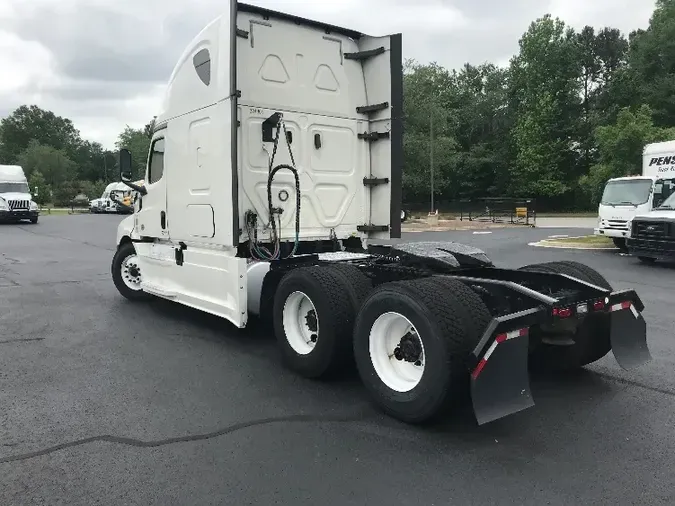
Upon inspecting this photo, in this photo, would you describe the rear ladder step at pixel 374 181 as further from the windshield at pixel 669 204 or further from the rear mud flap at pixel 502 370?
the windshield at pixel 669 204

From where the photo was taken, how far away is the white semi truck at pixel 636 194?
16.7 meters

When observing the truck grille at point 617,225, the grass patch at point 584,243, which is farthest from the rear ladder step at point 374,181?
the grass patch at point 584,243

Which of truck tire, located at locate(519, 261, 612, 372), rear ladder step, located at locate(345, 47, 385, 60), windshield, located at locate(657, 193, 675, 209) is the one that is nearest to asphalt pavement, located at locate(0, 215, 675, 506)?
truck tire, located at locate(519, 261, 612, 372)

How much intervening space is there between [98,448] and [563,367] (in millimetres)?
3827

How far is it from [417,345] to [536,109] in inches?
2106

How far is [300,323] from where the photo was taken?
538cm

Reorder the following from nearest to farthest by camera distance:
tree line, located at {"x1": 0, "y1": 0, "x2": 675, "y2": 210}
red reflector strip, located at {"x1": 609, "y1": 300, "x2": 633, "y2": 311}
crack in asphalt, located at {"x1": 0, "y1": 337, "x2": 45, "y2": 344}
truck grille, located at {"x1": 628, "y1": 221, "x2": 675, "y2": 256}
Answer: red reflector strip, located at {"x1": 609, "y1": 300, "x2": 633, "y2": 311} < crack in asphalt, located at {"x1": 0, "y1": 337, "x2": 45, "y2": 344} < truck grille, located at {"x1": 628, "y1": 221, "x2": 675, "y2": 256} < tree line, located at {"x1": 0, "y1": 0, "x2": 675, "y2": 210}

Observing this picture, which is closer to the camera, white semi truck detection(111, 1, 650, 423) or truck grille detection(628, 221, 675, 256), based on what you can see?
white semi truck detection(111, 1, 650, 423)

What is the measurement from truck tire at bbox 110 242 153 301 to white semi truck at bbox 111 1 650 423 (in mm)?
243

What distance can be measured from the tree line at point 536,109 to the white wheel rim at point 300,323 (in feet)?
124

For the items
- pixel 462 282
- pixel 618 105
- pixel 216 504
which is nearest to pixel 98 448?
pixel 216 504

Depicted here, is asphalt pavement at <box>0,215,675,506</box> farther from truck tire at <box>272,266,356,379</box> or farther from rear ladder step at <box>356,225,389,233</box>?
rear ladder step at <box>356,225,389,233</box>

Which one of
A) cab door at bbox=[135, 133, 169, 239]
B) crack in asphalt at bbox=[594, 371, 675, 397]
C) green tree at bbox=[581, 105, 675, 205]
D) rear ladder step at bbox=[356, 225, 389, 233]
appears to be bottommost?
crack in asphalt at bbox=[594, 371, 675, 397]

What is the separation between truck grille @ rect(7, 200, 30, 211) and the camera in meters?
30.0
